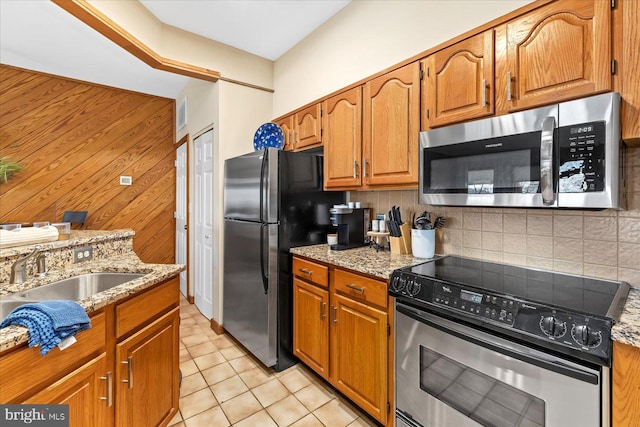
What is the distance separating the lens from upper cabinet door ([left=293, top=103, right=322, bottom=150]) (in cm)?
244

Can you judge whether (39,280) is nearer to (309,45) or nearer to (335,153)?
(335,153)

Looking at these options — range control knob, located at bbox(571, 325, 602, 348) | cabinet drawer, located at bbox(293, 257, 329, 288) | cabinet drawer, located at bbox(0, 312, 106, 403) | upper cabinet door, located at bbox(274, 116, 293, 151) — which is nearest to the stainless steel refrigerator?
cabinet drawer, located at bbox(293, 257, 329, 288)

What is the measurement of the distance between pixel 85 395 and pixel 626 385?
1855 mm

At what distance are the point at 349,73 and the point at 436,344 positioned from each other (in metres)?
2.10

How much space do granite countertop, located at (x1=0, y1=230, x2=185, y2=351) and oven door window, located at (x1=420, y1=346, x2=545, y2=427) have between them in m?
1.38

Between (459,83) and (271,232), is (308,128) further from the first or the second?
(459,83)

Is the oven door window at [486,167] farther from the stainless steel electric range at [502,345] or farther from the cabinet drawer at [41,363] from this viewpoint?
the cabinet drawer at [41,363]

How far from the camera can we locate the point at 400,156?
6.01 feet

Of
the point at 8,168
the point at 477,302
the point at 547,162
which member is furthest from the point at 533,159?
the point at 8,168

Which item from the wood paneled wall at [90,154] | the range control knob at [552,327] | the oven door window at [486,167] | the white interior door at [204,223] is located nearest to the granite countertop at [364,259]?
the oven door window at [486,167]

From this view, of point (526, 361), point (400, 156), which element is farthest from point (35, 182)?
point (526, 361)

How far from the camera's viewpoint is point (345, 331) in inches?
71.1

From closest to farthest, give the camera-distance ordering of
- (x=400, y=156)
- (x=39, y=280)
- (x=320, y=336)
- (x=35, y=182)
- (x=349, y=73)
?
1. (x=39, y=280)
2. (x=400, y=156)
3. (x=320, y=336)
4. (x=349, y=73)
5. (x=35, y=182)

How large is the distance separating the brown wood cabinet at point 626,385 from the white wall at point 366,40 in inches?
61.9
